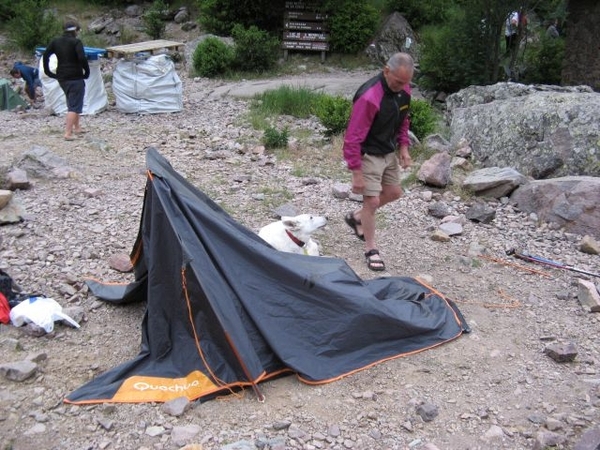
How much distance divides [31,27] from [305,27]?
744 cm

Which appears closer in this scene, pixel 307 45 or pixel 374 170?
pixel 374 170

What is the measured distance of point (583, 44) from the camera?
1141cm

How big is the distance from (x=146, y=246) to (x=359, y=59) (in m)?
13.7

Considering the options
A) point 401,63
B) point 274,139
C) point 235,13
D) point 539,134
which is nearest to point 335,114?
point 274,139

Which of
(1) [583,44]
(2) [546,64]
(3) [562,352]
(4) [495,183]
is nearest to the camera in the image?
(3) [562,352]

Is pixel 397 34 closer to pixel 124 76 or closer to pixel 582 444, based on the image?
pixel 124 76

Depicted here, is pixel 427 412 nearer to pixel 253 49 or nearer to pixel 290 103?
pixel 290 103

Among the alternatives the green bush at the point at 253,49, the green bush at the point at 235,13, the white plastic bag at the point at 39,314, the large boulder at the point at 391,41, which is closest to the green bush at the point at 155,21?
the green bush at the point at 235,13

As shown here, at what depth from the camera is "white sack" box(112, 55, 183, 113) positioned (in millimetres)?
10773

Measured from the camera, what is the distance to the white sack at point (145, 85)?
1077 cm

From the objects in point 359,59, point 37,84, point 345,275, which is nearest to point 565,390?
point 345,275

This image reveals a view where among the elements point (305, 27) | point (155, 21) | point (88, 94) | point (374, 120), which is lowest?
point (88, 94)

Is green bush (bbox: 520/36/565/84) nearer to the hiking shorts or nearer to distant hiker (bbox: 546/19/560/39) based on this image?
distant hiker (bbox: 546/19/560/39)

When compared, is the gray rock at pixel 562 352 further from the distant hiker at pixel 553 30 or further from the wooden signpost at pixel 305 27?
the wooden signpost at pixel 305 27
